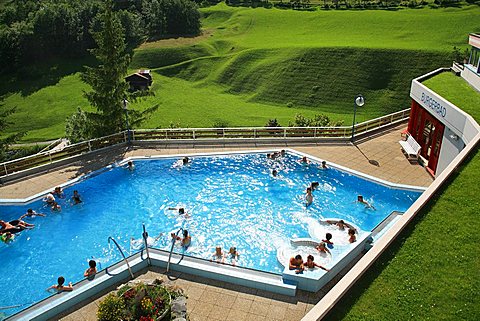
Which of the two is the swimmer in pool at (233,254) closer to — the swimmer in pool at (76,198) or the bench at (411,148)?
the swimmer in pool at (76,198)

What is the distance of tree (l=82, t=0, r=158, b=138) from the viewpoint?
84.3 ft

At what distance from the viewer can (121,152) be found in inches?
978

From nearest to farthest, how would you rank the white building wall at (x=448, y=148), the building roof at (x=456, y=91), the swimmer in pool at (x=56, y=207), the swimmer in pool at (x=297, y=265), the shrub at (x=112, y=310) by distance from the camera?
the shrub at (x=112, y=310) < the swimmer in pool at (x=297, y=265) < the white building wall at (x=448, y=148) < the swimmer in pool at (x=56, y=207) < the building roof at (x=456, y=91)

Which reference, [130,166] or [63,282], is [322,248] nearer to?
[63,282]

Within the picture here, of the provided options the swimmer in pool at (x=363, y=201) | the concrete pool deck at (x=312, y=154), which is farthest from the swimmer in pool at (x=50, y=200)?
the swimmer in pool at (x=363, y=201)

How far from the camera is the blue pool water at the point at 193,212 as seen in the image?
1602 centimetres

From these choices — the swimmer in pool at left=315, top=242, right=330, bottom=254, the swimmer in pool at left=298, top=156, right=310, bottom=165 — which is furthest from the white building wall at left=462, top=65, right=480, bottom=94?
the swimmer in pool at left=315, top=242, right=330, bottom=254

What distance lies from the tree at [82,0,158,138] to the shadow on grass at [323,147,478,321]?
65.9 feet

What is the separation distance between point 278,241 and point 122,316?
7842 millimetres

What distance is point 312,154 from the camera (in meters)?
23.9

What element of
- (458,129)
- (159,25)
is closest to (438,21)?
(159,25)

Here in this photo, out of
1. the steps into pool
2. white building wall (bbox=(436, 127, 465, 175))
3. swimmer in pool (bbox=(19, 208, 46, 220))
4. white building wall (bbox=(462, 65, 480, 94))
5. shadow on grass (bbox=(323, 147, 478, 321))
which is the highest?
white building wall (bbox=(462, 65, 480, 94))

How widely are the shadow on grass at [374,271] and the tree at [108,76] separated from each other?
65.9 feet

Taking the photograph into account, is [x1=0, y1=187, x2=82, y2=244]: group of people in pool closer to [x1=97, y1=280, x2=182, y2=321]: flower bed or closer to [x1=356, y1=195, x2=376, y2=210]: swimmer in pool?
[x1=97, y1=280, x2=182, y2=321]: flower bed
